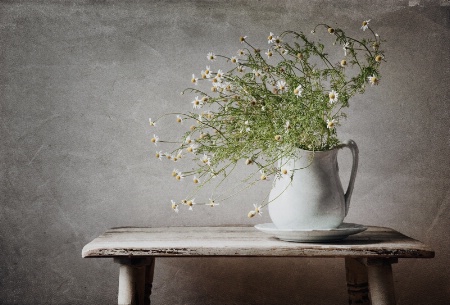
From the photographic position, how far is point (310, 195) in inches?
50.8

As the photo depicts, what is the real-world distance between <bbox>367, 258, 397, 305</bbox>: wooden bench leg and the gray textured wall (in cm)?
61

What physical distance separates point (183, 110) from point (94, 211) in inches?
19.0

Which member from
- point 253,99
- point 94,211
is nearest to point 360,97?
point 253,99

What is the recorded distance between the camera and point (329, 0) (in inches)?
73.5

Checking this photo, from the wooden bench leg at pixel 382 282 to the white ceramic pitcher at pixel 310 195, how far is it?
150mm

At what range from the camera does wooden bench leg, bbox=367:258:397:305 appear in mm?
1204

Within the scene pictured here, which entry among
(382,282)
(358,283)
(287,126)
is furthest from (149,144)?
(382,282)

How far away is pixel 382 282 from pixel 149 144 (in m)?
0.96

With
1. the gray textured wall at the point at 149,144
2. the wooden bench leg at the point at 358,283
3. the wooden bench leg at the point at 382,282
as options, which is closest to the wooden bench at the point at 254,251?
the wooden bench leg at the point at 382,282

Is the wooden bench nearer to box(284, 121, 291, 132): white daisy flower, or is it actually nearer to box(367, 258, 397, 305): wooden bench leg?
box(367, 258, 397, 305): wooden bench leg

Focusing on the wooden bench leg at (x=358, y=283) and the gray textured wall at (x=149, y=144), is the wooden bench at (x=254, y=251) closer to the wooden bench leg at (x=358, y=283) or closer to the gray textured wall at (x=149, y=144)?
the wooden bench leg at (x=358, y=283)

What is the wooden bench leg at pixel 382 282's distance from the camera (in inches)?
47.4

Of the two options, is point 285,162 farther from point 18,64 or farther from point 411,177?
point 18,64

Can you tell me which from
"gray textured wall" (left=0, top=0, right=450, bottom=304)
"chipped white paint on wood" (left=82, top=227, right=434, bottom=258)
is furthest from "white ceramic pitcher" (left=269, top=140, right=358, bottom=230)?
"gray textured wall" (left=0, top=0, right=450, bottom=304)
